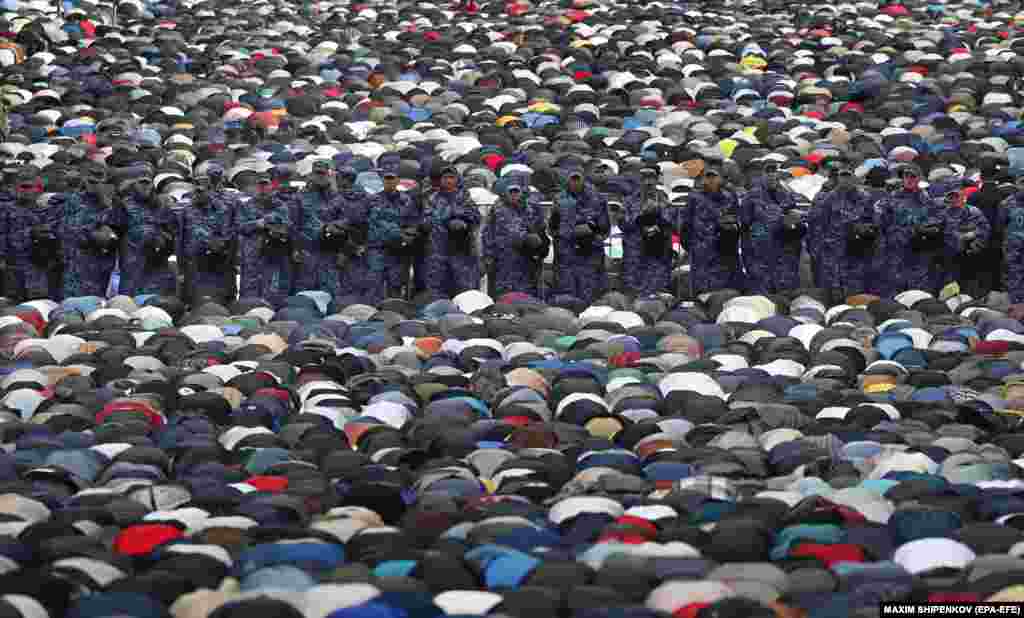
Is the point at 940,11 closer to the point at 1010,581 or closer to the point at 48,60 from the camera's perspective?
the point at 48,60

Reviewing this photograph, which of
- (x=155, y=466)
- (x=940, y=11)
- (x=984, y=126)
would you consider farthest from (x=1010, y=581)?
(x=940, y=11)

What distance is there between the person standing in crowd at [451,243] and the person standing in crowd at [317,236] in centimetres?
84

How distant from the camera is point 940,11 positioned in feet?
82.8

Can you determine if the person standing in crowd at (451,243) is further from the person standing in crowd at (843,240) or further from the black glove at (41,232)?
the black glove at (41,232)

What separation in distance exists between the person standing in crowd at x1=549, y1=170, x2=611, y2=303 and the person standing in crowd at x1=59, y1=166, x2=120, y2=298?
3.97m

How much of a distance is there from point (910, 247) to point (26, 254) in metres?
7.91

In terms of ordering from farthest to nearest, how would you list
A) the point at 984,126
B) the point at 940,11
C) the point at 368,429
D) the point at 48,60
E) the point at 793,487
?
the point at 940,11
the point at 48,60
the point at 984,126
the point at 368,429
the point at 793,487

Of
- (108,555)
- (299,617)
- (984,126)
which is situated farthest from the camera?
(984,126)

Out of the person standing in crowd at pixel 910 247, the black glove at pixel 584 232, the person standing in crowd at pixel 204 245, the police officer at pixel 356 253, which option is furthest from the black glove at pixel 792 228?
the person standing in crowd at pixel 204 245

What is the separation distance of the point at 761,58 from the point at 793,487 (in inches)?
500

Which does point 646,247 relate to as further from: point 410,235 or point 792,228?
point 410,235

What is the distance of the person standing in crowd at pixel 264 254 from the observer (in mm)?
16141

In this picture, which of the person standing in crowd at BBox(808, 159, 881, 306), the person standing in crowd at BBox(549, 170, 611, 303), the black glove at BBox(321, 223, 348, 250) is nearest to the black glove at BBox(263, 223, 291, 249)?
the black glove at BBox(321, 223, 348, 250)

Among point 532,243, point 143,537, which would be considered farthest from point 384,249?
point 143,537
